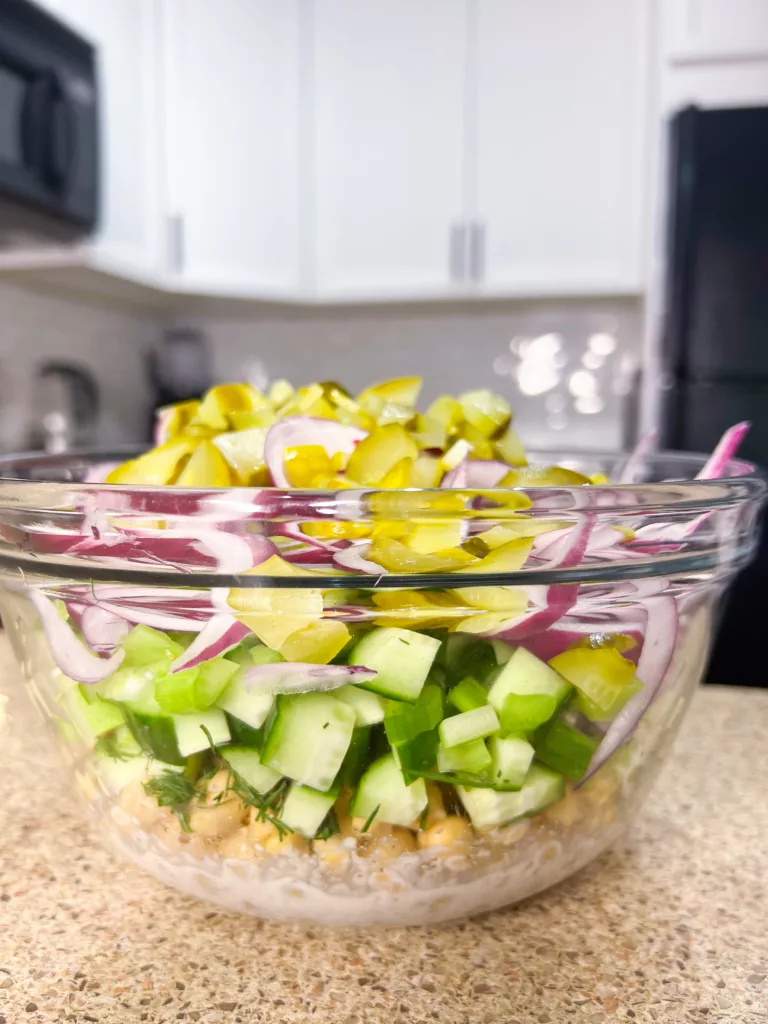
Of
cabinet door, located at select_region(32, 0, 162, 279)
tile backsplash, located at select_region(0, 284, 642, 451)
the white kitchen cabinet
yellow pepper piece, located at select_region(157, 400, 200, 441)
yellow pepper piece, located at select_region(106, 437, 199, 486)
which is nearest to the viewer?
yellow pepper piece, located at select_region(106, 437, 199, 486)

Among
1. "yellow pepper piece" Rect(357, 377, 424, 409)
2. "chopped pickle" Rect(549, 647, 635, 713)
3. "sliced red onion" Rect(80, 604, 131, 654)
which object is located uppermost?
"yellow pepper piece" Rect(357, 377, 424, 409)

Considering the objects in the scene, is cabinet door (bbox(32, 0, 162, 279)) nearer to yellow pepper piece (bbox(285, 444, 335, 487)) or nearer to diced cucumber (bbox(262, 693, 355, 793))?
yellow pepper piece (bbox(285, 444, 335, 487))

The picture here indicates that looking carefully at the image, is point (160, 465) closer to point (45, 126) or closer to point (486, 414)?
point (486, 414)

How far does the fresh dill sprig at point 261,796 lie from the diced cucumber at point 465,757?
68mm

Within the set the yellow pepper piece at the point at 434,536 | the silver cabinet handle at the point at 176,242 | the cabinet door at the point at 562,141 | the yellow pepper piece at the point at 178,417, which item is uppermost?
the cabinet door at the point at 562,141

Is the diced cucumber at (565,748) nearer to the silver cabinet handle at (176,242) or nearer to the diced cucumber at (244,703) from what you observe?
the diced cucumber at (244,703)

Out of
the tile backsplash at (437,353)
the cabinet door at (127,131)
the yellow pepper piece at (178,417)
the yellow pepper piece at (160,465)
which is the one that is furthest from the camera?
the tile backsplash at (437,353)

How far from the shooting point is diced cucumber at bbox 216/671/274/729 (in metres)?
0.36

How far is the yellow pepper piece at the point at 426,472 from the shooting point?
0.43 meters

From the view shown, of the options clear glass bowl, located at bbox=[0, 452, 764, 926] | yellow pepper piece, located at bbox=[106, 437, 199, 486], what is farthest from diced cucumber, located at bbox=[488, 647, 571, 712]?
yellow pepper piece, located at bbox=[106, 437, 199, 486]

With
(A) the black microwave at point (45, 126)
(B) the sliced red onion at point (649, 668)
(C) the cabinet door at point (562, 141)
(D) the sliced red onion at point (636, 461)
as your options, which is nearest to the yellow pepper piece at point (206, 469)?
(B) the sliced red onion at point (649, 668)

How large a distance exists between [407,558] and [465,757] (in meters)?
0.09

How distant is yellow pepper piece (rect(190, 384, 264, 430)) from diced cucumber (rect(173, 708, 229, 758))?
21cm

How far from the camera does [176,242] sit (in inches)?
88.3
